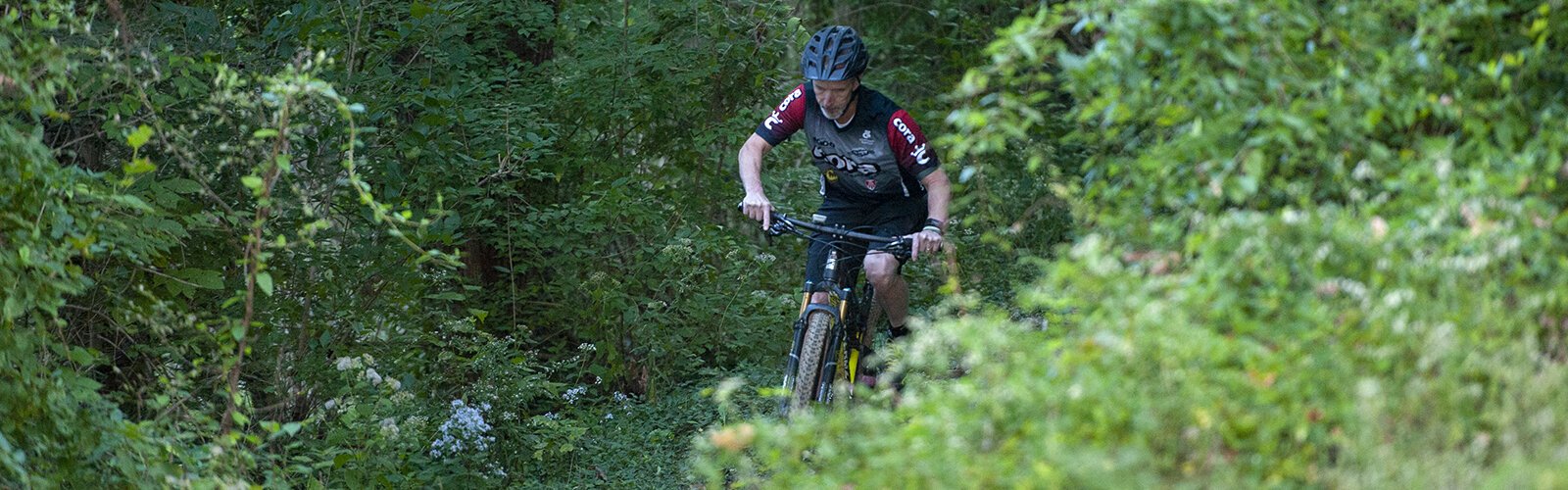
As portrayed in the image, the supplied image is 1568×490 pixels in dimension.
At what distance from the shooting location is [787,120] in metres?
6.38

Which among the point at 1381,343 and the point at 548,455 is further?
the point at 548,455

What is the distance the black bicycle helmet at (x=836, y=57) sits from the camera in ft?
19.5

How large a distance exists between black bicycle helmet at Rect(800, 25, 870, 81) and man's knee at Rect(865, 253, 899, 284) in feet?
2.28

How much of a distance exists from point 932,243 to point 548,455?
8.08ft

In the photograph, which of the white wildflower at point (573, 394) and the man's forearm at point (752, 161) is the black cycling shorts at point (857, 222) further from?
the white wildflower at point (573, 394)

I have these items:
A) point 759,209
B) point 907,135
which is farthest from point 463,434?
point 907,135

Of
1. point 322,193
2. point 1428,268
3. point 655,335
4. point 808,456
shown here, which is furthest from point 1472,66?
point 655,335

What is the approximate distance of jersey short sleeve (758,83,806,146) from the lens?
6340 millimetres

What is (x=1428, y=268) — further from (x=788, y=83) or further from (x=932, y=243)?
(x=788, y=83)

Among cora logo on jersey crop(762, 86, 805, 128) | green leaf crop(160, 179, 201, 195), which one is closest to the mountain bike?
Result: cora logo on jersey crop(762, 86, 805, 128)

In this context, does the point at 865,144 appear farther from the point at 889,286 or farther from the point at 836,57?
the point at 889,286

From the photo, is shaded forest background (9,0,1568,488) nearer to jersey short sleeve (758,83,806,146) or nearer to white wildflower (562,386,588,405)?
white wildflower (562,386,588,405)

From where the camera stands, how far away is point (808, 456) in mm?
5152

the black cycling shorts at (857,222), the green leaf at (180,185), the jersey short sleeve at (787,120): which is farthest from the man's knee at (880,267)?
the green leaf at (180,185)
